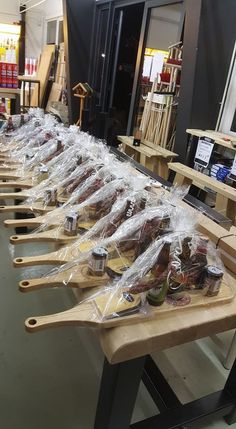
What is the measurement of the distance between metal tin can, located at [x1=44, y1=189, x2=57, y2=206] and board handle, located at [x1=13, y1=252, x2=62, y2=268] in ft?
1.61

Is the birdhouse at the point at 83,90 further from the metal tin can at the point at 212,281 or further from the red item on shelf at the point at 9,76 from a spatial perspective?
the metal tin can at the point at 212,281

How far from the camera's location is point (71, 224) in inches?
48.4

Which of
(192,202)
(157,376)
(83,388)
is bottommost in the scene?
(83,388)

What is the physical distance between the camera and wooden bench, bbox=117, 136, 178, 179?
3.30 metres

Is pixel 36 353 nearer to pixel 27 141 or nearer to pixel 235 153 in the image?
pixel 27 141

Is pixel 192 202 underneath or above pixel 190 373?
above

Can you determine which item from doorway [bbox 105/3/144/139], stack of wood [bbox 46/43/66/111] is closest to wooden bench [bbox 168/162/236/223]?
doorway [bbox 105/3/144/139]

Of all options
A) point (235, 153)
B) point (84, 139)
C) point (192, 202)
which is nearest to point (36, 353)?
point (192, 202)

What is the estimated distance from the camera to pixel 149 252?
97cm

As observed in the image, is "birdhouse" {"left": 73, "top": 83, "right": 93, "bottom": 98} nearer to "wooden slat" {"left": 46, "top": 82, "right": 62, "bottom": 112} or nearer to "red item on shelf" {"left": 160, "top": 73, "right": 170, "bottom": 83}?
"red item on shelf" {"left": 160, "top": 73, "right": 170, "bottom": 83}

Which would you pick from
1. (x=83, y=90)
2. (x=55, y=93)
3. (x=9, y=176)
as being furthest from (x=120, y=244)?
(x=55, y=93)

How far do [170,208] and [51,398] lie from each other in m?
0.92

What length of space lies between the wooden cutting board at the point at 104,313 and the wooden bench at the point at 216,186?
Result: 1760mm

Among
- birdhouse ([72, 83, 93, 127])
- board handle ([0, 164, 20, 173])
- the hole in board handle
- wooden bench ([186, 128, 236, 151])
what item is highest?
birdhouse ([72, 83, 93, 127])
